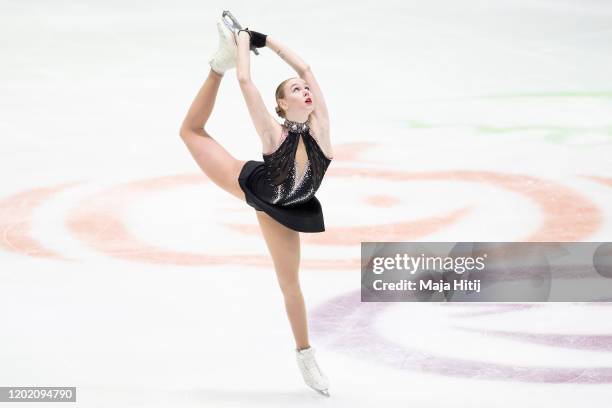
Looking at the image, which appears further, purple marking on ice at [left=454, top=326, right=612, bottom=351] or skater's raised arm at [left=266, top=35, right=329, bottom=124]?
purple marking on ice at [left=454, top=326, right=612, bottom=351]

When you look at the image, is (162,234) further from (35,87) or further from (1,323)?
(35,87)

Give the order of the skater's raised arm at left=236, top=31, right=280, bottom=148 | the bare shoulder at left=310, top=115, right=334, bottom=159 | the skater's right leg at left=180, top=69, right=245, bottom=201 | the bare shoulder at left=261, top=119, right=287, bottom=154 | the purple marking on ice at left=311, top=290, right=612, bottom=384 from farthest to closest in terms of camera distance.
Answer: the purple marking on ice at left=311, top=290, right=612, bottom=384 < the skater's right leg at left=180, top=69, right=245, bottom=201 < the bare shoulder at left=310, top=115, right=334, bottom=159 < the bare shoulder at left=261, top=119, right=287, bottom=154 < the skater's raised arm at left=236, top=31, right=280, bottom=148

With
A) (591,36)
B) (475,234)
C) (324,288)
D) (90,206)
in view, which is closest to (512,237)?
(475,234)

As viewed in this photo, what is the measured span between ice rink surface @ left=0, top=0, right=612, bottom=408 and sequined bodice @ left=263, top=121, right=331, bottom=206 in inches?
34.2

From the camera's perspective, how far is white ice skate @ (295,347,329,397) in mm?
4285

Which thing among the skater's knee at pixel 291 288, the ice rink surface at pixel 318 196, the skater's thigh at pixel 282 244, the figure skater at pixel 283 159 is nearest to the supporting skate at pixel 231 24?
the figure skater at pixel 283 159

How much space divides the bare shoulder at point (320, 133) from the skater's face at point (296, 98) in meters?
0.06

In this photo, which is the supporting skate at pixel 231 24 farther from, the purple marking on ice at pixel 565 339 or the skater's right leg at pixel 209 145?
the purple marking on ice at pixel 565 339

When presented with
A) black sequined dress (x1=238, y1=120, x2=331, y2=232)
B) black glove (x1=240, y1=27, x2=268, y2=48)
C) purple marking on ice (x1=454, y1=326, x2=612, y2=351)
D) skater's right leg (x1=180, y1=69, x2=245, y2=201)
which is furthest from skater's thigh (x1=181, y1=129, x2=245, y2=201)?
purple marking on ice (x1=454, y1=326, x2=612, y2=351)

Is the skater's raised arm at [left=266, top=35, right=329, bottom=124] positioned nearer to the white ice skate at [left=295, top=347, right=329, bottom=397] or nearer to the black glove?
the black glove

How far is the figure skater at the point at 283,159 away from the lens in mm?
4090

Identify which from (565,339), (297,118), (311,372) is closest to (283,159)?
(297,118)

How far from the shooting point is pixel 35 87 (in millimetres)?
9023

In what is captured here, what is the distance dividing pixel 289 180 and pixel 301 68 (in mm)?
449
